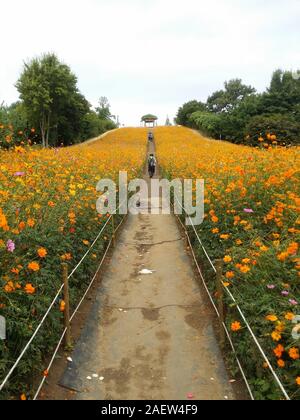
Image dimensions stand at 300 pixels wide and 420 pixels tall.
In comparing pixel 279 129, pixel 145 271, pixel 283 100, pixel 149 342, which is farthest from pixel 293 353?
pixel 283 100

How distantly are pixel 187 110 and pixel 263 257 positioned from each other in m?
78.1

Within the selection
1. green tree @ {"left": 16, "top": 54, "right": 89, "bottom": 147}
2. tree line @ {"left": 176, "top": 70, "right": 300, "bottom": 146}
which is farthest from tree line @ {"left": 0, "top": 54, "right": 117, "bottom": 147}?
tree line @ {"left": 176, "top": 70, "right": 300, "bottom": 146}

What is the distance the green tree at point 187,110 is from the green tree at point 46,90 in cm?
4053

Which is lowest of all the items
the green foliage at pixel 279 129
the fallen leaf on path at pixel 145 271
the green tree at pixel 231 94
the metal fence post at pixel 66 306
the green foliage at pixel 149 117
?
the fallen leaf on path at pixel 145 271

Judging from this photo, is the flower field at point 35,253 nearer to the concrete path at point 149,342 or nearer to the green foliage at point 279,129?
the concrete path at point 149,342

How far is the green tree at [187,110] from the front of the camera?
78.0 metres

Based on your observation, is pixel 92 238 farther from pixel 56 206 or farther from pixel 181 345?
pixel 181 345

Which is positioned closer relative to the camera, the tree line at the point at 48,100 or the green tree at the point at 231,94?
the tree line at the point at 48,100

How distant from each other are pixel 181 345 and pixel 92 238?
2.74 meters

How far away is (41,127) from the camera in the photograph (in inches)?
1517

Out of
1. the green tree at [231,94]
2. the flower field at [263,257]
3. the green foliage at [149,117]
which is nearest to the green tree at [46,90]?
the flower field at [263,257]

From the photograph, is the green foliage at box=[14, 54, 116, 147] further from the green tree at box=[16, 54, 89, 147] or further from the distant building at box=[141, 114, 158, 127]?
the distant building at box=[141, 114, 158, 127]

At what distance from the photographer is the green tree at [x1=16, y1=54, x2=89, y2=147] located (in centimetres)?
3616
